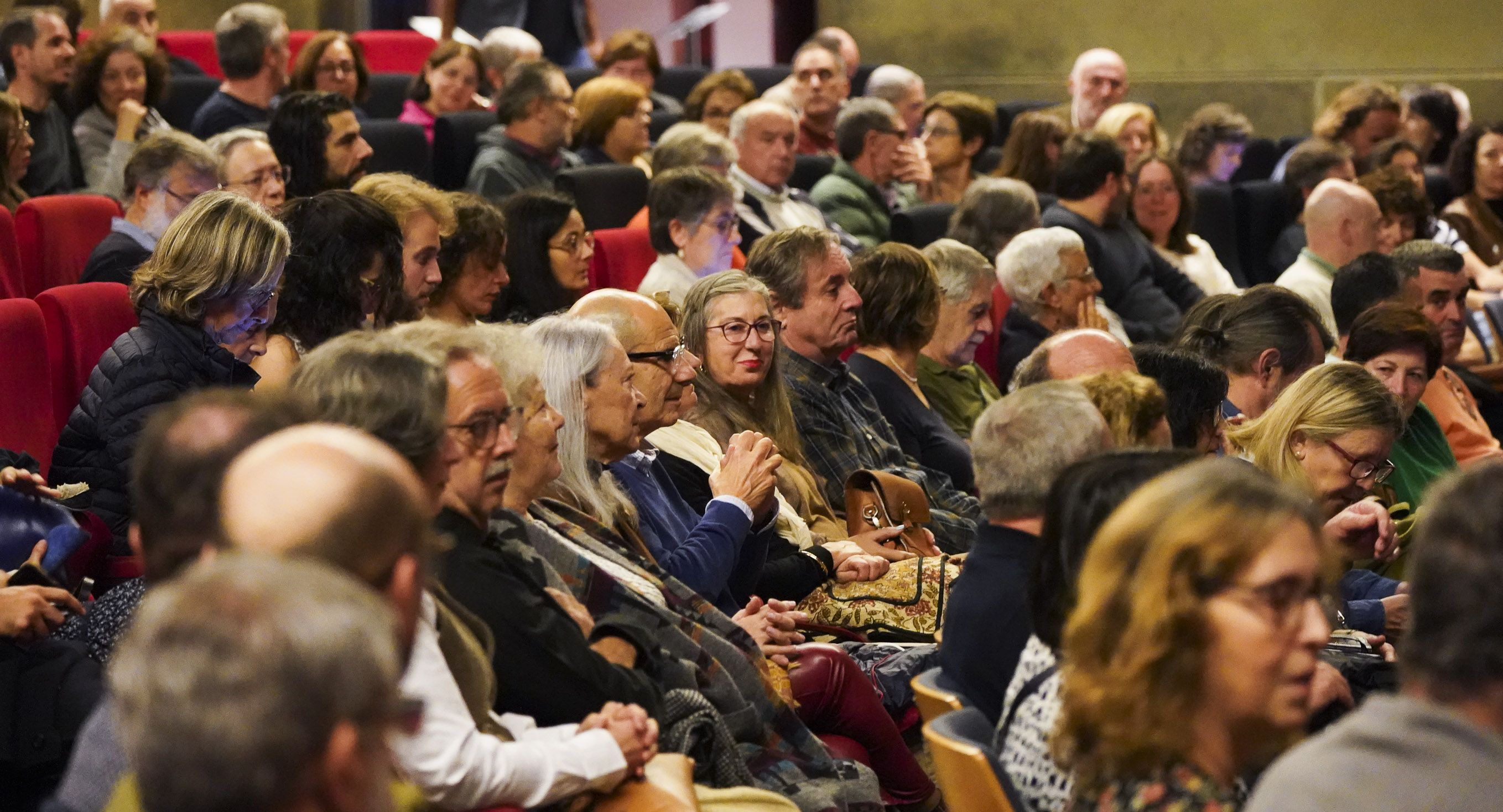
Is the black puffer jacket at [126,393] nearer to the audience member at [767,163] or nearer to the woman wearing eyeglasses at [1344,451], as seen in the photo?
the woman wearing eyeglasses at [1344,451]

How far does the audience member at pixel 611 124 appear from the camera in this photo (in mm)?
6078

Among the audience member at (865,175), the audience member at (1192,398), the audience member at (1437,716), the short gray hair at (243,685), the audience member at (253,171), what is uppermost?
the short gray hair at (243,685)

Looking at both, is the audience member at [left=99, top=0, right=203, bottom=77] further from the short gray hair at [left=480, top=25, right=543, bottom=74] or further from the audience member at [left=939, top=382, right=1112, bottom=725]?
the audience member at [left=939, top=382, right=1112, bottom=725]

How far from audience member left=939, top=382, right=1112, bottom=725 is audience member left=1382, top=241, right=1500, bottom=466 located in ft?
7.72

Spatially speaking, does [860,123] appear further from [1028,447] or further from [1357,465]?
[1028,447]

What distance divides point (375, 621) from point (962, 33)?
861cm

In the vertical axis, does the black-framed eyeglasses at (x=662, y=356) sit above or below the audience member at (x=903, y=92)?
above

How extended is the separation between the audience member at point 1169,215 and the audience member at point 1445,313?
134 centimetres

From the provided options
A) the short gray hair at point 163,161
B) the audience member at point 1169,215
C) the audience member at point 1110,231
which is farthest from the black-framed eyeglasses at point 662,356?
the audience member at point 1169,215

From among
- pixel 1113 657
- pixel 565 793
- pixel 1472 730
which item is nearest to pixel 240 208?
pixel 565 793

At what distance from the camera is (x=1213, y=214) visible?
22.3 ft

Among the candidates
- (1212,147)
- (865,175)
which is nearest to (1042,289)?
(865,175)

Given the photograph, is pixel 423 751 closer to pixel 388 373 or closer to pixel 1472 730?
pixel 388 373

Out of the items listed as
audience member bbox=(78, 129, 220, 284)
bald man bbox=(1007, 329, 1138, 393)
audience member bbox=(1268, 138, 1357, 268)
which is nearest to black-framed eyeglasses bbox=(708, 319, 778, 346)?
bald man bbox=(1007, 329, 1138, 393)
